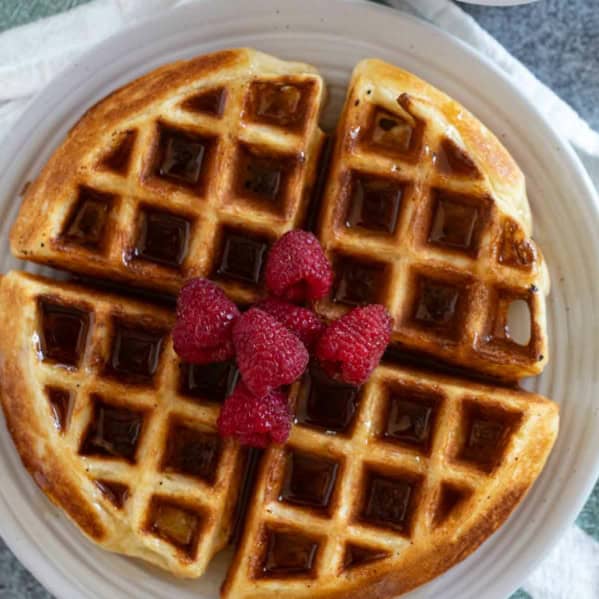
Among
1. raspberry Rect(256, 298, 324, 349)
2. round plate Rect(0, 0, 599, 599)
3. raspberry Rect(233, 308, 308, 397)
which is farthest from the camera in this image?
round plate Rect(0, 0, 599, 599)

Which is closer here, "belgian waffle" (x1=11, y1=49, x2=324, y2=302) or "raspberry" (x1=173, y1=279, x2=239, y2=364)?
"raspberry" (x1=173, y1=279, x2=239, y2=364)

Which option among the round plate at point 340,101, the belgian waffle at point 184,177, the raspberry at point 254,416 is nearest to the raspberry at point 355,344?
the raspberry at point 254,416

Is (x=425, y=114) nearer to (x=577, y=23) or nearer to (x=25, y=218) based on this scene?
(x=577, y=23)

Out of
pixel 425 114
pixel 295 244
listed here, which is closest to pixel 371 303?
pixel 295 244

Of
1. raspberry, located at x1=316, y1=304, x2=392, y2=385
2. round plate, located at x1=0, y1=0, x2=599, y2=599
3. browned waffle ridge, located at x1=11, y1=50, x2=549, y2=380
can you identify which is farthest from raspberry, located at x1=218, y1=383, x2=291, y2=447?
round plate, located at x1=0, y1=0, x2=599, y2=599

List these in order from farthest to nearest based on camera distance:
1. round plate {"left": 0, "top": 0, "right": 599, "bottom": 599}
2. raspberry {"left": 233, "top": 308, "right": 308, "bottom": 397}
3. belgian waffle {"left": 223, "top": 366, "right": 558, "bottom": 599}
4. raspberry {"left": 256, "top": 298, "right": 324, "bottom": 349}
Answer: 1. round plate {"left": 0, "top": 0, "right": 599, "bottom": 599}
2. belgian waffle {"left": 223, "top": 366, "right": 558, "bottom": 599}
3. raspberry {"left": 256, "top": 298, "right": 324, "bottom": 349}
4. raspberry {"left": 233, "top": 308, "right": 308, "bottom": 397}

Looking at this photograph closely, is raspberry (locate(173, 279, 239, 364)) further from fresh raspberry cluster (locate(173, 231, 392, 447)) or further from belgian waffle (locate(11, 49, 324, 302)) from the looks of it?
belgian waffle (locate(11, 49, 324, 302))

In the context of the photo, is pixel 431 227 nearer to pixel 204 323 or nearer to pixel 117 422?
pixel 204 323

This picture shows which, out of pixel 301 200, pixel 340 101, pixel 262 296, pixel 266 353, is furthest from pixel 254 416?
pixel 340 101

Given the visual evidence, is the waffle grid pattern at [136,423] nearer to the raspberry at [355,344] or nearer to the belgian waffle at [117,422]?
the belgian waffle at [117,422]
